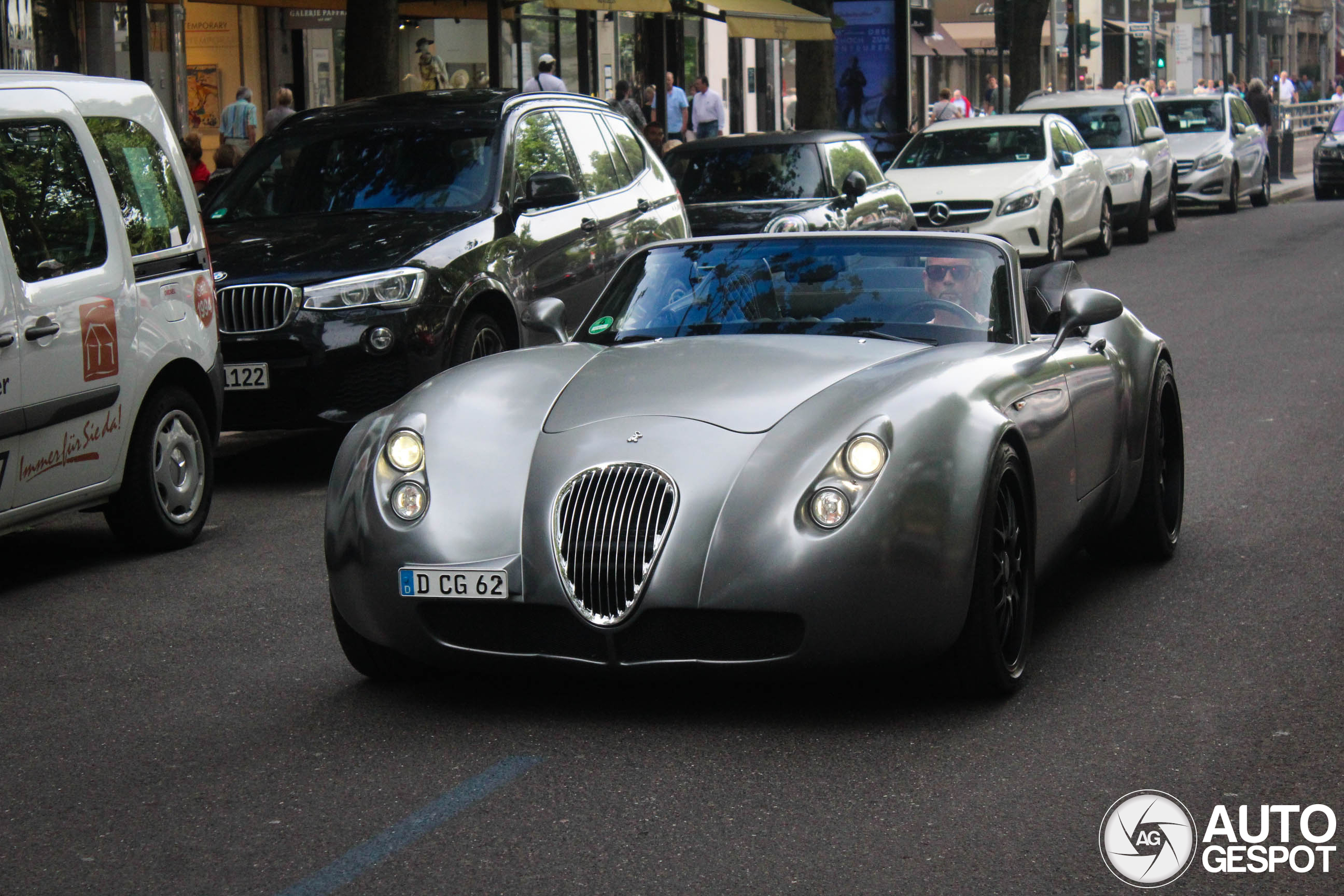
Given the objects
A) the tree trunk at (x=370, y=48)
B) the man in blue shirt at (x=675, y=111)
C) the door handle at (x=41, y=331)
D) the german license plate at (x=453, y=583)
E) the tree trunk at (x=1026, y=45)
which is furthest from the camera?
the tree trunk at (x=1026, y=45)

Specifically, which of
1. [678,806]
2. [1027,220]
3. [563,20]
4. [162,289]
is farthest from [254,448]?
[563,20]

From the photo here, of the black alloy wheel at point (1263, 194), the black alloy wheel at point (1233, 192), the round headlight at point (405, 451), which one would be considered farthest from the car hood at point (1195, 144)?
the round headlight at point (405, 451)

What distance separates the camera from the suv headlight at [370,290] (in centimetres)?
908

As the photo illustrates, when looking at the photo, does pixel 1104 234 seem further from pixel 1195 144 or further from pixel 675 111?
pixel 675 111

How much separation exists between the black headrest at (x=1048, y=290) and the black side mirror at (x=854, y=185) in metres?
7.67

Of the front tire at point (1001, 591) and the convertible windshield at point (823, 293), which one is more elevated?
the convertible windshield at point (823, 293)

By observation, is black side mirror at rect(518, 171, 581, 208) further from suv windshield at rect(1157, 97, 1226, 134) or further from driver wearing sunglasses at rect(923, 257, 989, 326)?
suv windshield at rect(1157, 97, 1226, 134)

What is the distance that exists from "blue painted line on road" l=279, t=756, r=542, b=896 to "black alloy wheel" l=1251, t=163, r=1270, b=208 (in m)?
27.3

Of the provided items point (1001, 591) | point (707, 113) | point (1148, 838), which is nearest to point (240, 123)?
point (707, 113)

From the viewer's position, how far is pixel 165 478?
773 cm

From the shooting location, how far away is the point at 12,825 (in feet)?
14.3

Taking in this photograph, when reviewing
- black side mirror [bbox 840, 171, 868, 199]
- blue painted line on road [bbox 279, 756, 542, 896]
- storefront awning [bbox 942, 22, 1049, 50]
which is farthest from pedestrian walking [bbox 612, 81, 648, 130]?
storefront awning [bbox 942, 22, 1049, 50]

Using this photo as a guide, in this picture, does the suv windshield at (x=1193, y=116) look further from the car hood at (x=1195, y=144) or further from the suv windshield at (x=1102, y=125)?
the suv windshield at (x=1102, y=125)

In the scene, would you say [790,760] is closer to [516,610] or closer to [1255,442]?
[516,610]
